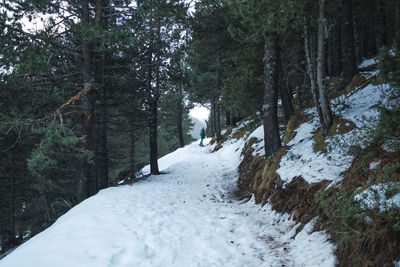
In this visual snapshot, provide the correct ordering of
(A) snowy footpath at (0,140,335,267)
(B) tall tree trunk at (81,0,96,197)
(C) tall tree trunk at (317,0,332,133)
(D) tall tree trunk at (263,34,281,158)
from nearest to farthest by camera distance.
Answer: (A) snowy footpath at (0,140,335,267) < (C) tall tree trunk at (317,0,332,133) < (D) tall tree trunk at (263,34,281,158) < (B) tall tree trunk at (81,0,96,197)

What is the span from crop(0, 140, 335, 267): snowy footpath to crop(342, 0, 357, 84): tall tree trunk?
7.07 metres

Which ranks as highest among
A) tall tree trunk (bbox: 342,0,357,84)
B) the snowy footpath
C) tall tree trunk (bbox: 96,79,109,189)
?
tall tree trunk (bbox: 342,0,357,84)

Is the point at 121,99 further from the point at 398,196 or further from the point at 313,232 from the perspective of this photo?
the point at 398,196

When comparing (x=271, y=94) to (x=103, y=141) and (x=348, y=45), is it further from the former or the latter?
(x=103, y=141)

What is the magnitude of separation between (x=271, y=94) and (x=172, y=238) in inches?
216

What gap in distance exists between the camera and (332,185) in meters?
4.30

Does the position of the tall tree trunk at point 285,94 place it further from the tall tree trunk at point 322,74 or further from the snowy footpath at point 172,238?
the snowy footpath at point 172,238

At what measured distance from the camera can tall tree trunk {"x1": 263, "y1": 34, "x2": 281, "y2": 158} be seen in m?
7.43

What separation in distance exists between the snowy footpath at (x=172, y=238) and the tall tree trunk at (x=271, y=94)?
2360 millimetres

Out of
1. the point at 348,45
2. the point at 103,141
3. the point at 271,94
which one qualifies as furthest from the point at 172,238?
the point at 348,45

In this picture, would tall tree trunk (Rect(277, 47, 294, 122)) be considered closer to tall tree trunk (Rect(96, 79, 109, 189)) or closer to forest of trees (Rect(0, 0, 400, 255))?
forest of trees (Rect(0, 0, 400, 255))

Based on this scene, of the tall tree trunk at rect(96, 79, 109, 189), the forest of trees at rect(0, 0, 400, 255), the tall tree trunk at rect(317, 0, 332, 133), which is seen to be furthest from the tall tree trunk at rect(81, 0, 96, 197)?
the tall tree trunk at rect(317, 0, 332, 133)

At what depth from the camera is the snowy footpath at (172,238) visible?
3.57m

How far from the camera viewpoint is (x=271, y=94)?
7.55 meters
